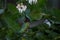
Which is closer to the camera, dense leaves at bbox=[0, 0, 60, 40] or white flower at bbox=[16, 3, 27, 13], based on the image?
dense leaves at bbox=[0, 0, 60, 40]

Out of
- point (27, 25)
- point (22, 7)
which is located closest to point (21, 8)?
point (22, 7)

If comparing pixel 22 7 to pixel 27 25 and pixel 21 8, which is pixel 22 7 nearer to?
pixel 21 8

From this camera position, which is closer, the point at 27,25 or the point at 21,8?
the point at 27,25

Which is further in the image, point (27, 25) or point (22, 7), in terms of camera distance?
point (22, 7)

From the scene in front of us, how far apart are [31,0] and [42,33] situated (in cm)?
19

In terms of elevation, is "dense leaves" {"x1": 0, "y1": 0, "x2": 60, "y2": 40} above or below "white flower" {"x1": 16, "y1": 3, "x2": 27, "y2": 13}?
below

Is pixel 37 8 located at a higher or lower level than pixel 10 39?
higher

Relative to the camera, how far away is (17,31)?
0.88 metres

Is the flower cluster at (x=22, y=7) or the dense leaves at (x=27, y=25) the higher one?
the flower cluster at (x=22, y=7)

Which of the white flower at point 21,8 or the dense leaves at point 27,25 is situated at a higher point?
the white flower at point 21,8

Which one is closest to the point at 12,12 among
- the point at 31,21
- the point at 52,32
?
the point at 31,21

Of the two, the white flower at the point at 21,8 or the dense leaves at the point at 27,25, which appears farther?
the white flower at the point at 21,8

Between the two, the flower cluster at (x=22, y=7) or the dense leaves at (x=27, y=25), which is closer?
the dense leaves at (x=27, y=25)

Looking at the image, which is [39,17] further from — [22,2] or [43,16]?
[22,2]
